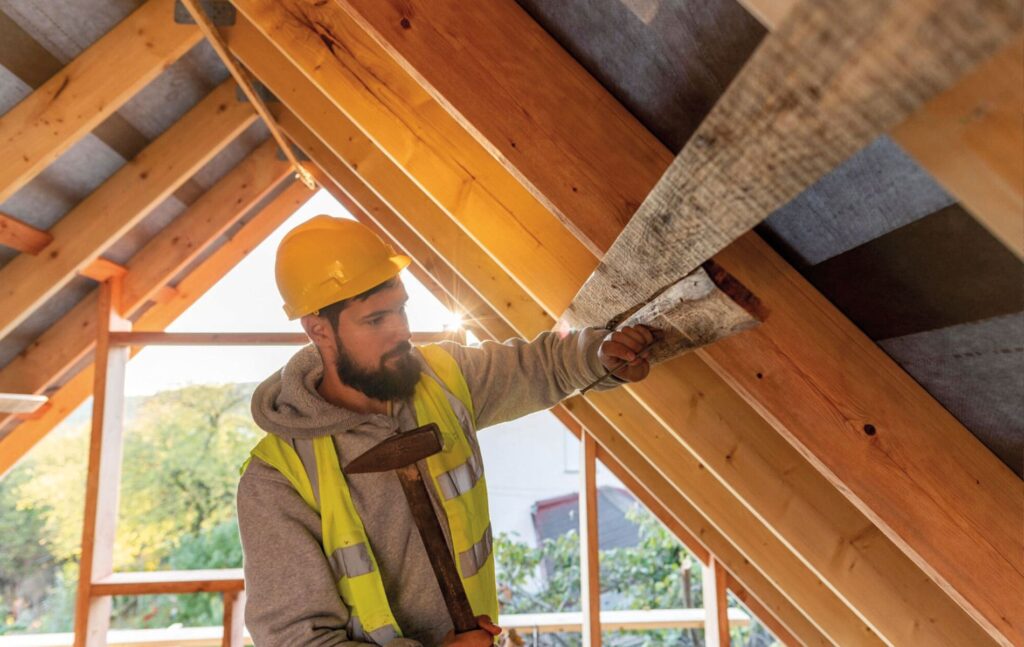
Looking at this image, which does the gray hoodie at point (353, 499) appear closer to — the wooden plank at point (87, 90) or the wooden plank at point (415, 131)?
the wooden plank at point (415, 131)

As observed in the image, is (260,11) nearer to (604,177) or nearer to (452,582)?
(604,177)

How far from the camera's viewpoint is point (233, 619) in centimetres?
343

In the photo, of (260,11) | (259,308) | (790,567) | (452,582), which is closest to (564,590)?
(259,308)

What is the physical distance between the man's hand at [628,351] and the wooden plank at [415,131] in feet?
0.88

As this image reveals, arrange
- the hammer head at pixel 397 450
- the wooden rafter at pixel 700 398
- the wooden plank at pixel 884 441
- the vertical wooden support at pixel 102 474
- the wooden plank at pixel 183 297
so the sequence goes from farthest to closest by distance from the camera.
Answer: the wooden plank at pixel 183 297, the vertical wooden support at pixel 102 474, the hammer head at pixel 397 450, the wooden rafter at pixel 700 398, the wooden plank at pixel 884 441

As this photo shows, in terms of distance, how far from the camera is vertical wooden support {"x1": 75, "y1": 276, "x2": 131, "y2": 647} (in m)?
3.58

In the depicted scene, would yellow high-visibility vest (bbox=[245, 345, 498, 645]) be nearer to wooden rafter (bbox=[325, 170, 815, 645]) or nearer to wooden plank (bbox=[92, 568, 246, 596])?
wooden rafter (bbox=[325, 170, 815, 645])

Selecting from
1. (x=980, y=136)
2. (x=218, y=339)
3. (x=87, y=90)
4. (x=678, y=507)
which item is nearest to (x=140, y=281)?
(x=218, y=339)

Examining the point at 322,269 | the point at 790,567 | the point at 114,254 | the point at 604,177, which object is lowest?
the point at 790,567

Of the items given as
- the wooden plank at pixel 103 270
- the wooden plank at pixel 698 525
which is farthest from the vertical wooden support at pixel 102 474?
the wooden plank at pixel 698 525

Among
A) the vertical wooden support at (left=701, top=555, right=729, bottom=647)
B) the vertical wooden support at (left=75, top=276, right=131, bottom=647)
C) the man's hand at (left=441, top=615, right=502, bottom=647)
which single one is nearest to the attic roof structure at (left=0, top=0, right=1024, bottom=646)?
the man's hand at (left=441, top=615, right=502, bottom=647)

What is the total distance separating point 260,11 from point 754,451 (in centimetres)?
154

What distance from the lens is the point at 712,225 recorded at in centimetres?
71

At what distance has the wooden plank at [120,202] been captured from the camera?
2990 millimetres
